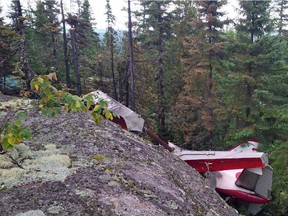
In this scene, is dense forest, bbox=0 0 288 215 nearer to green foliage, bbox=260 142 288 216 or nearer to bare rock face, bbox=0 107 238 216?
green foliage, bbox=260 142 288 216

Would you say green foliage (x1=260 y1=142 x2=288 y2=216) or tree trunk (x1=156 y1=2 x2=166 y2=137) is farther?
tree trunk (x1=156 y1=2 x2=166 y2=137)

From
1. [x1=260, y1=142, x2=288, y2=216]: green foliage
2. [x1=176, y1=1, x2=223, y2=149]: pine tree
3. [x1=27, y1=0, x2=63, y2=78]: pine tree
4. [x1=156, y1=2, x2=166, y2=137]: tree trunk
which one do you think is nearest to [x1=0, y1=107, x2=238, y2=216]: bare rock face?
[x1=260, y1=142, x2=288, y2=216]: green foliage

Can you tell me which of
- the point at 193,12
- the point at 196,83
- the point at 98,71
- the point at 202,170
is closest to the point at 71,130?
the point at 202,170

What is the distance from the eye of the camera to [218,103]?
812 inches

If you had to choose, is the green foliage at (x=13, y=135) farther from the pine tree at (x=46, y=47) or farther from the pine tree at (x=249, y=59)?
the pine tree at (x=46, y=47)

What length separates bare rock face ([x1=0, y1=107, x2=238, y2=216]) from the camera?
3.83 meters

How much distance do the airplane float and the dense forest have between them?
2.99 ft

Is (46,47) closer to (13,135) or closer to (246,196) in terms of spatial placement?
(246,196)

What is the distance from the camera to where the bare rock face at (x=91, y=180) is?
151 inches

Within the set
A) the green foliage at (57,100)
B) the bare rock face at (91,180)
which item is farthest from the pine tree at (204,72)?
the green foliage at (57,100)

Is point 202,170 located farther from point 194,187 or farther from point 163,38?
point 163,38

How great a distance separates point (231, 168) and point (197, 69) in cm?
1073

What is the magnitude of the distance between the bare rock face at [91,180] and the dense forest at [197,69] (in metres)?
5.94

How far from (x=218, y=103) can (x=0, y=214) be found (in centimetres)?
1855
